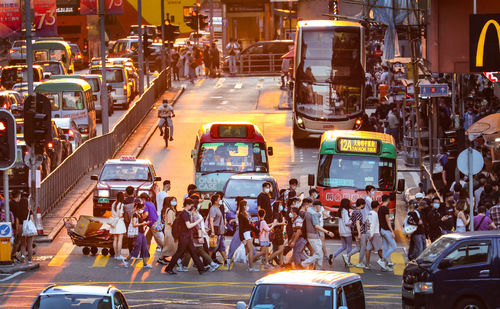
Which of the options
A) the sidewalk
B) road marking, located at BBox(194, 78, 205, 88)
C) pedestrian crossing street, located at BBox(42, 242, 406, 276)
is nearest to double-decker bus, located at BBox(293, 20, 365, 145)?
the sidewalk

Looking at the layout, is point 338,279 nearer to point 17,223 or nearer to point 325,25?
point 17,223

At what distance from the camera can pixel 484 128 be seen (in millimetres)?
30703

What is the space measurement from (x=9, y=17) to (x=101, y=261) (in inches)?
1943

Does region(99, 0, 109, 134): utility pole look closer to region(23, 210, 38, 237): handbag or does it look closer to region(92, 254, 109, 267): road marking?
region(92, 254, 109, 267): road marking

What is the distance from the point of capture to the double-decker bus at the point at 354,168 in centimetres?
2908

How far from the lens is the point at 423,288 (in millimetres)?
18938

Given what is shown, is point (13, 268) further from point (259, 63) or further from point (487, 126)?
point (259, 63)

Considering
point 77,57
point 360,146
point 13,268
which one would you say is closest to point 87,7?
point 77,57

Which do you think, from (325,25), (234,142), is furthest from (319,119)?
(234,142)

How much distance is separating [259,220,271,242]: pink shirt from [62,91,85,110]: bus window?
2169cm

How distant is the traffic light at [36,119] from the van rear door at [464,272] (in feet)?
34.5

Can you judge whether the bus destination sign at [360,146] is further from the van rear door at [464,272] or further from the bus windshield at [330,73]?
the bus windshield at [330,73]

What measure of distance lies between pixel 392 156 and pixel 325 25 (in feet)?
43.6

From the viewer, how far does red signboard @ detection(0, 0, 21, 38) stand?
71.6m
